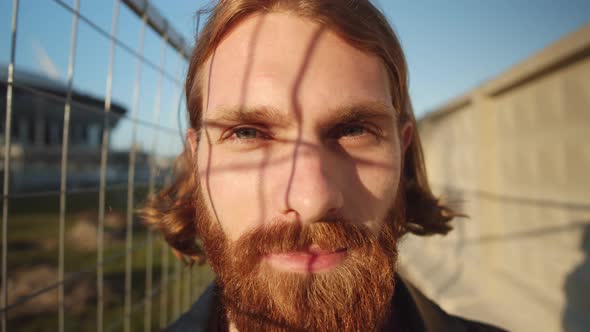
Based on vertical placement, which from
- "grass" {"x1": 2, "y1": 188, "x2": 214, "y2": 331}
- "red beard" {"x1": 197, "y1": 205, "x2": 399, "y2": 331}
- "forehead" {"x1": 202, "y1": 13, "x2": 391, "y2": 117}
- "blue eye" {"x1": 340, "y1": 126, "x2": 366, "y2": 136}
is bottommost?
"grass" {"x1": 2, "y1": 188, "x2": 214, "y2": 331}

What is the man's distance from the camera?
0.71m

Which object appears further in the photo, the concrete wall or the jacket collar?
the concrete wall

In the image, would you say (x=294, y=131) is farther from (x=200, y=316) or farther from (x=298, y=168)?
(x=200, y=316)

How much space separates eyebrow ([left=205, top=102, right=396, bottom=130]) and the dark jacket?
1.68 ft

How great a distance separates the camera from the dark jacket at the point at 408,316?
2.88 feet

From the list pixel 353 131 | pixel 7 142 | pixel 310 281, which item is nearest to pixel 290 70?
pixel 353 131

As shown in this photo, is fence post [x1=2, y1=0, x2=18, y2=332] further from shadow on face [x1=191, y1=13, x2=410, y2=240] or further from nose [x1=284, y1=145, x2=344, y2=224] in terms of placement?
nose [x1=284, y1=145, x2=344, y2=224]

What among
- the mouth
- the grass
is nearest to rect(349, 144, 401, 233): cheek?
the mouth

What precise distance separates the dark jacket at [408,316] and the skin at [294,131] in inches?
11.2

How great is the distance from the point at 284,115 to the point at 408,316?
2.23 ft

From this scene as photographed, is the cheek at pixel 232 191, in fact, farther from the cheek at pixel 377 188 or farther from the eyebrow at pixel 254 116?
the cheek at pixel 377 188

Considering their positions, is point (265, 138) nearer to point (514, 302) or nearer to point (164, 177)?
point (164, 177)

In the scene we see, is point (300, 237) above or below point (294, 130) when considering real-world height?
below

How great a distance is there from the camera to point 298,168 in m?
0.71
